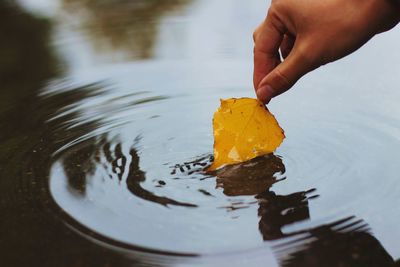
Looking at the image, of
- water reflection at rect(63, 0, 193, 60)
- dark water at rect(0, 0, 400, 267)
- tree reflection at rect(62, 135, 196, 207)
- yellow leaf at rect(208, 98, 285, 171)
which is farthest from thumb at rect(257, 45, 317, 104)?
water reflection at rect(63, 0, 193, 60)

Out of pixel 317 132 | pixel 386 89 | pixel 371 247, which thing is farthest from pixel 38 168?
pixel 386 89

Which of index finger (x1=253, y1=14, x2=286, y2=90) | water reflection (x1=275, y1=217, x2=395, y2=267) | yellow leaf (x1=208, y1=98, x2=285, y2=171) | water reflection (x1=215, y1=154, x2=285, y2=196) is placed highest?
index finger (x1=253, y1=14, x2=286, y2=90)

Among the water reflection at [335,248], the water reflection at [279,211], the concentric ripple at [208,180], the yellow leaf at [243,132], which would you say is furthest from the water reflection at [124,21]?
the water reflection at [335,248]

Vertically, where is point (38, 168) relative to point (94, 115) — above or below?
below

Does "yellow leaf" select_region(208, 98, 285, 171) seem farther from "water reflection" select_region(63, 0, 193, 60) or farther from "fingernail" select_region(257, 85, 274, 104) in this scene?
"water reflection" select_region(63, 0, 193, 60)

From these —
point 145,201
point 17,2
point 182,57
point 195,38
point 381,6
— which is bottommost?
point 145,201

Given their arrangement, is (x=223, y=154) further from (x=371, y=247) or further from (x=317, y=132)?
(x=371, y=247)
